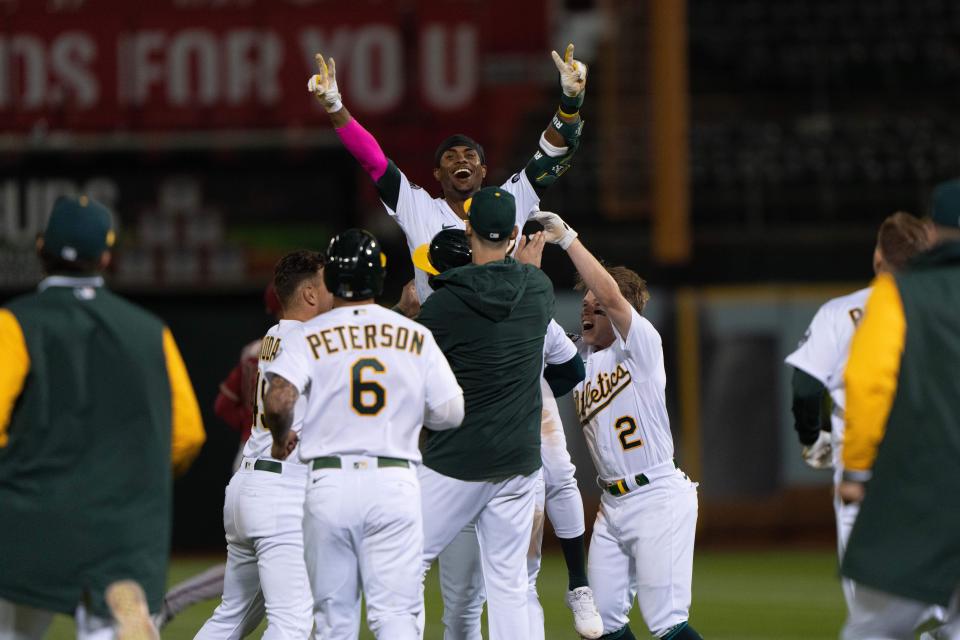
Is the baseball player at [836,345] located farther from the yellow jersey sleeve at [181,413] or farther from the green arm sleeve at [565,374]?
the yellow jersey sleeve at [181,413]

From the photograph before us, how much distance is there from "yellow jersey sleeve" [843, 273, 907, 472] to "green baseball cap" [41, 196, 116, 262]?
240cm

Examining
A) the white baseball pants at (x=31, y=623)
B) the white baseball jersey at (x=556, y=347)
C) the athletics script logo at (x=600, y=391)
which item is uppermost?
the white baseball jersey at (x=556, y=347)

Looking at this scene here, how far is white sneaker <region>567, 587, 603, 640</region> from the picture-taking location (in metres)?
6.86

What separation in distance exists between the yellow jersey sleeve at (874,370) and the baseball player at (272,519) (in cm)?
262

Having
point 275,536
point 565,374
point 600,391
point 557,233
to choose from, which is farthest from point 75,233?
point 600,391

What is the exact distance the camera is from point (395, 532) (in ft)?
16.8

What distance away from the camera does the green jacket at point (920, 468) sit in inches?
174

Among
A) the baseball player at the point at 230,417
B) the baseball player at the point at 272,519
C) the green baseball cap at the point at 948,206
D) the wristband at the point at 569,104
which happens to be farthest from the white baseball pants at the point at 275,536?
the green baseball cap at the point at 948,206

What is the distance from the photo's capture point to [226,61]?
43.2 feet

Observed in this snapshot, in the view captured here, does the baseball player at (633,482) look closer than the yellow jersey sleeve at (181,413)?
No

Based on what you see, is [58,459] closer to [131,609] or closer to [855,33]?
[131,609]

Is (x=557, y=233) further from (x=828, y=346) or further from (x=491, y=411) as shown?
(x=828, y=346)

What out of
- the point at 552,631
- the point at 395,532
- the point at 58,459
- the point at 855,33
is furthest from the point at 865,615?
the point at 855,33

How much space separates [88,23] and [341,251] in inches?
336
